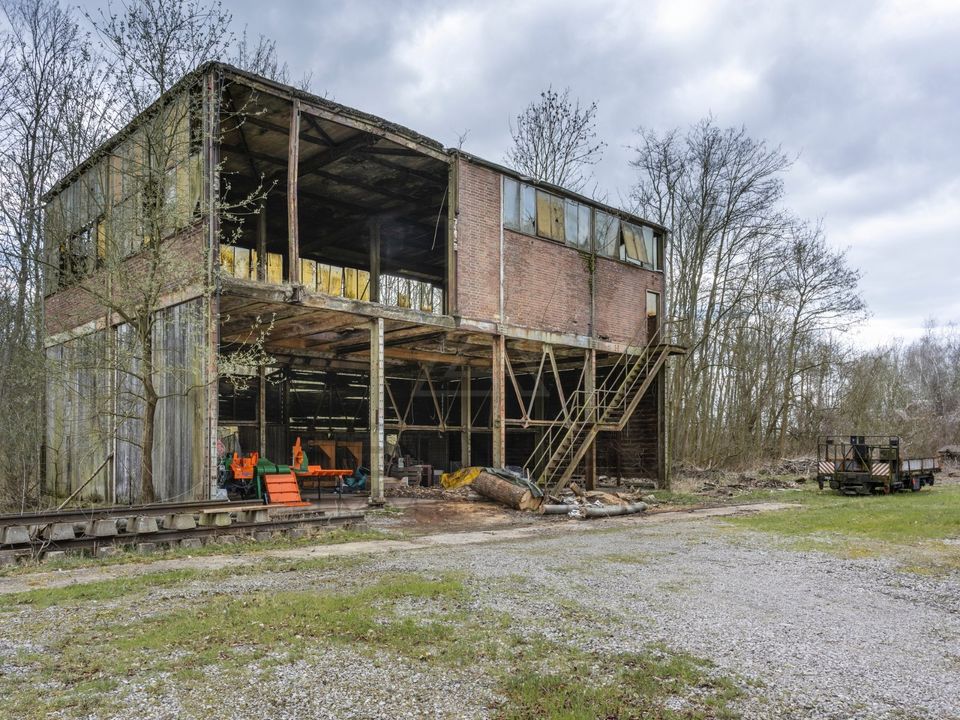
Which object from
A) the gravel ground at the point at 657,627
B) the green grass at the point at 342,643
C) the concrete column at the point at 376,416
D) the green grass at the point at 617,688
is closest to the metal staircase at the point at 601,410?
the concrete column at the point at 376,416

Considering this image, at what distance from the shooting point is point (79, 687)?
468 centimetres

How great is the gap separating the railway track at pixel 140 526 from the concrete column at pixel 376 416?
2452 mm

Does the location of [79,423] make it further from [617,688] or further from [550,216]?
[617,688]

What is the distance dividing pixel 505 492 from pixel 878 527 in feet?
24.7

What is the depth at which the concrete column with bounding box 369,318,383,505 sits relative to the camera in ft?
50.9

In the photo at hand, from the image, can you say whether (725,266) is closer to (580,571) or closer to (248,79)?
(248,79)

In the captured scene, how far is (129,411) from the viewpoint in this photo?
48.6ft

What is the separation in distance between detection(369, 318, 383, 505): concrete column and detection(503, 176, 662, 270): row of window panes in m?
5.16

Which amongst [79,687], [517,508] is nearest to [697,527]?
[517,508]

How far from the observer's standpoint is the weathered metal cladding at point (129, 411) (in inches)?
522

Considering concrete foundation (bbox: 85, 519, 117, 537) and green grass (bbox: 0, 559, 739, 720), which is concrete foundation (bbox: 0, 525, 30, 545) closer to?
concrete foundation (bbox: 85, 519, 117, 537)

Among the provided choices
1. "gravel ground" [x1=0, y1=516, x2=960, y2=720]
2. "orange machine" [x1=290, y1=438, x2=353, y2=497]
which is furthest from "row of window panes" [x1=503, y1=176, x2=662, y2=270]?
"gravel ground" [x1=0, y1=516, x2=960, y2=720]

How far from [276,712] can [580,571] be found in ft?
17.0

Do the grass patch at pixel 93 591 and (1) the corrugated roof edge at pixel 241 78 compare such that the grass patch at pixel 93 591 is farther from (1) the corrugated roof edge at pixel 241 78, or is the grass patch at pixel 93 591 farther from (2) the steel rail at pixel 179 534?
(1) the corrugated roof edge at pixel 241 78
